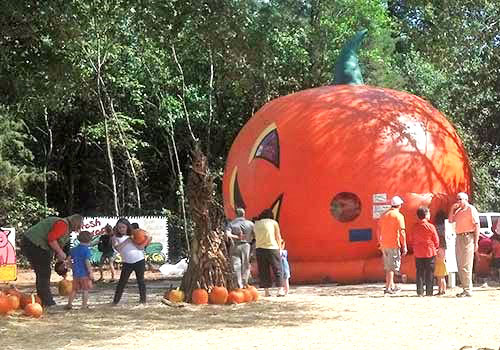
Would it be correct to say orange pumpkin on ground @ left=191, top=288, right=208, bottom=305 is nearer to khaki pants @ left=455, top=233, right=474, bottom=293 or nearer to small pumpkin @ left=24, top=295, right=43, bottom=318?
small pumpkin @ left=24, top=295, right=43, bottom=318

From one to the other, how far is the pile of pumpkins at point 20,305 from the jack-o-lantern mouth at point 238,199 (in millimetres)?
6257

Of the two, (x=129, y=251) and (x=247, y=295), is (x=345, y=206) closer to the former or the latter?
(x=247, y=295)

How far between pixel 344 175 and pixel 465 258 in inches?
140

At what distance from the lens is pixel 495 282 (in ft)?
52.7

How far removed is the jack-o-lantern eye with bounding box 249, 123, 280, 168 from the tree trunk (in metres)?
3.87

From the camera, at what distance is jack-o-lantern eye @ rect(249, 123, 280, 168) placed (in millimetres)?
17031

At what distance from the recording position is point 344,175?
16.4m

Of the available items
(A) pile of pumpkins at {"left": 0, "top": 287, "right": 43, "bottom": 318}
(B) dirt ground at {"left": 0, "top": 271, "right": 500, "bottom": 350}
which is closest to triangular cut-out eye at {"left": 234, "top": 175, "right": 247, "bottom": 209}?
(B) dirt ground at {"left": 0, "top": 271, "right": 500, "bottom": 350}

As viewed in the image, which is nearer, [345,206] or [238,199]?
[345,206]

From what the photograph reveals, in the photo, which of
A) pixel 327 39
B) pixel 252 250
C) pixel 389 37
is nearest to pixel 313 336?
pixel 252 250

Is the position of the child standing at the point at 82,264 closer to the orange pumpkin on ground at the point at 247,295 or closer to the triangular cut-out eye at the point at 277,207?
the orange pumpkin on ground at the point at 247,295

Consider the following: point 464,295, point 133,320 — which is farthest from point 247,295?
point 464,295

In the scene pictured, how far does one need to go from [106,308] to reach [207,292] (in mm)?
1603

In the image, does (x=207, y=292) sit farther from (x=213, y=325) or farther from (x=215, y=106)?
(x=215, y=106)
